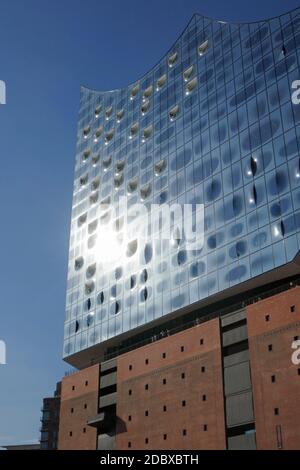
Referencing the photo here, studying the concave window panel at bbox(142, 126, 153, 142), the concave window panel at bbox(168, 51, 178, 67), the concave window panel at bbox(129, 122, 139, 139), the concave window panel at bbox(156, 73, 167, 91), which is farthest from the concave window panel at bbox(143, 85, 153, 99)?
the concave window panel at bbox(142, 126, 153, 142)

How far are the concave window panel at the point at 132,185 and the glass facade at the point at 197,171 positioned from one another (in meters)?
0.31

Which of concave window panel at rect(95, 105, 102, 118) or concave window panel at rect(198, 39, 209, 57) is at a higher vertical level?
concave window panel at rect(95, 105, 102, 118)

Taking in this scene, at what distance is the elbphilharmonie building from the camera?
41.2m

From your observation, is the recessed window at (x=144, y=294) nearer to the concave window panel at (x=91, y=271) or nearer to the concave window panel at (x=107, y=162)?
the concave window panel at (x=91, y=271)

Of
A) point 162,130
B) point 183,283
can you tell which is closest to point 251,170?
point 183,283

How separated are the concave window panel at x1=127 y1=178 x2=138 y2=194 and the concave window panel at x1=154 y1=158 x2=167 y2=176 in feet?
9.47

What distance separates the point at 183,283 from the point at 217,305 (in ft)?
11.2

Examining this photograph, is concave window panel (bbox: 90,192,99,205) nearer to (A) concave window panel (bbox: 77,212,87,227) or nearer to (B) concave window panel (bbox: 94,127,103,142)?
(A) concave window panel (bbox: 77,212,87,227)

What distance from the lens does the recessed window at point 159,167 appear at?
189ft

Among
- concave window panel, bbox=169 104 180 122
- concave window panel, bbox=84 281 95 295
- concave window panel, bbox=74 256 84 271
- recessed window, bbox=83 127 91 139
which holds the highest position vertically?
recessed window, bbox=83 127 91 139

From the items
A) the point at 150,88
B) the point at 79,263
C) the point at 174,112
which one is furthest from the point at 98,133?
the point at 79,263

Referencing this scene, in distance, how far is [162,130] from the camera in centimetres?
5966

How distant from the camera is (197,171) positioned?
5256 cm
